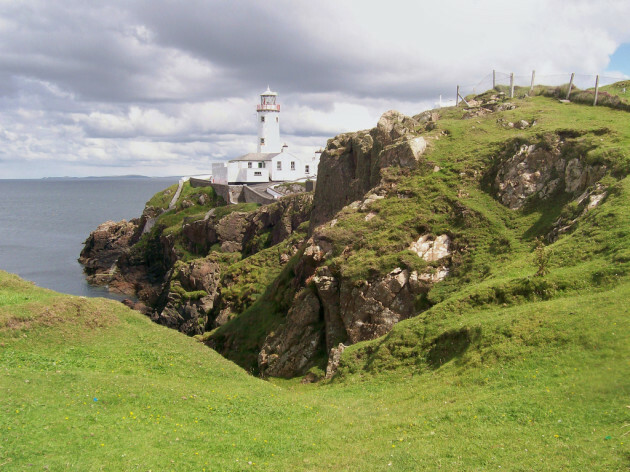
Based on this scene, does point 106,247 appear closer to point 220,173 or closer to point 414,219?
point 220,173

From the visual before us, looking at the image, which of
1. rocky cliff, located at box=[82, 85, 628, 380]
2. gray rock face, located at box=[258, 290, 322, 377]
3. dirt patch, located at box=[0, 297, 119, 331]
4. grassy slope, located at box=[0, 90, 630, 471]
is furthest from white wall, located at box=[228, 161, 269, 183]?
dirt patch, located at box=[0, 297, 119, 331]

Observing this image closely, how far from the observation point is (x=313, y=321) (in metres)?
34.6

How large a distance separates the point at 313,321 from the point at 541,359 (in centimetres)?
1844

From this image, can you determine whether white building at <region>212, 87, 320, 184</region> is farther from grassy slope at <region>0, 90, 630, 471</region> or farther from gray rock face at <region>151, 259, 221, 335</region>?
grassy slope at <region>0, 90, 630, 471</region>

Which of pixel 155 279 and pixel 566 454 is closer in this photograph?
pixel 566 454

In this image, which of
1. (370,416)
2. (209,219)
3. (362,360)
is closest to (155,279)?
(209,219)

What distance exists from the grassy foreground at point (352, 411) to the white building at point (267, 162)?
93.9m

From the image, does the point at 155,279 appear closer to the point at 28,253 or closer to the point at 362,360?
the point at 28,253

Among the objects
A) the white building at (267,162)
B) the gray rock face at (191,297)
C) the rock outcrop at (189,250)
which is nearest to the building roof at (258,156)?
the white building at (267,162)

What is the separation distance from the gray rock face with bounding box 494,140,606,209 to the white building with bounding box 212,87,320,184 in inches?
3277

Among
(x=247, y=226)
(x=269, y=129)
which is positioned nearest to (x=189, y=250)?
(x=247, y=226)

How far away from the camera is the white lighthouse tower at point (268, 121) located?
123 metres

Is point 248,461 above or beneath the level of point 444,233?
beneath

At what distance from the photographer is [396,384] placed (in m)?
22.6
